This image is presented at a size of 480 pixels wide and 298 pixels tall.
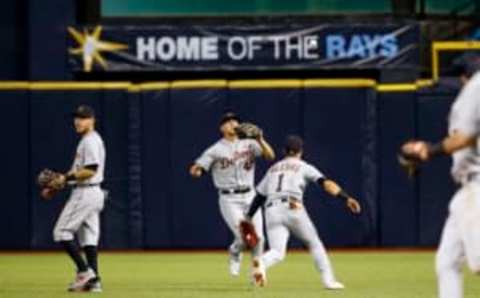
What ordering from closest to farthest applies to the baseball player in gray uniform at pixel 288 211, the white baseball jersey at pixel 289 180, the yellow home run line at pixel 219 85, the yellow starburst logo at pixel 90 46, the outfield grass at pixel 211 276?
the outfield grass at pixel 211 276
the baseball player in gray uniform at pixel 288 211
the white baseball jersey at pixel 289 180
the yellow home run line at pixel 219 85
the yellow starburst logo at pixel 90 46

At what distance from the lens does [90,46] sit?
2589 centimetres

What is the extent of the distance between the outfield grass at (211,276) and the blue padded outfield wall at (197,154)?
1.09 metres

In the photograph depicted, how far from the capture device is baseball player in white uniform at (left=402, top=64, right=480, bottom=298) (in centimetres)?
908

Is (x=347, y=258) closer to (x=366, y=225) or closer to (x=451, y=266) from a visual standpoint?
(x=366, y=225)

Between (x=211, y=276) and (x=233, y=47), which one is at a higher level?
(x=233, y=47)

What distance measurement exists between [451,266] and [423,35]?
56.5 ft

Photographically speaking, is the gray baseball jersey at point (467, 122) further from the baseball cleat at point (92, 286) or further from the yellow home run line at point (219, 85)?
the yellow home run line at point (219, 85)

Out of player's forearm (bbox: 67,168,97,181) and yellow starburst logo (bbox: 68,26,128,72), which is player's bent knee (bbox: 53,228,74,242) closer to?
player's forearm (bbox: 67,168,97,181)

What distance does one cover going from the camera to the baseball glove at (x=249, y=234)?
Result: 17.2 metres

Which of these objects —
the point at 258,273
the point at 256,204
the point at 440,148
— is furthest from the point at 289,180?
the point at 440,148

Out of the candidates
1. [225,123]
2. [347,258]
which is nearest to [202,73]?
[347,258]

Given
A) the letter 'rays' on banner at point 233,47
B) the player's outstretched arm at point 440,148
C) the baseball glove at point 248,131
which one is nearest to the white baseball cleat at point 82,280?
the baseball glove at point 248,131

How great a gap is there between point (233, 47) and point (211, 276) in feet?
26.9

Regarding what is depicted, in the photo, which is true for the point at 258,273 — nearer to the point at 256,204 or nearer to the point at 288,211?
the point at 288,211
